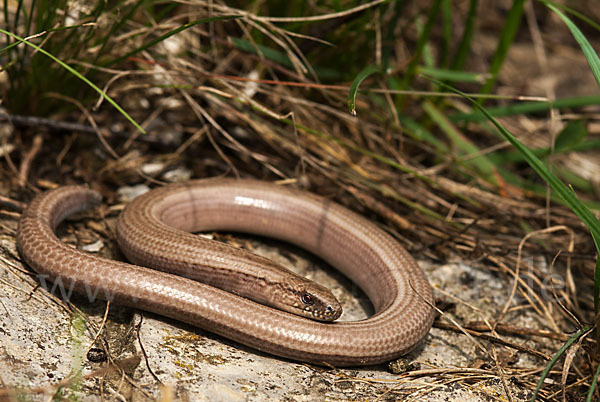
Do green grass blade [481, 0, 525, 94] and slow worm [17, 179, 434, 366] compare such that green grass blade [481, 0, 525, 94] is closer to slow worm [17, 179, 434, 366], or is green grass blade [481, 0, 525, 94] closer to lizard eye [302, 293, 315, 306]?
slow worm [17, 179, 434, 366]


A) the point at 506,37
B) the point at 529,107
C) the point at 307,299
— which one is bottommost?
the point at 307,299

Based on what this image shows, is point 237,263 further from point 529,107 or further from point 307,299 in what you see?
point 529,107

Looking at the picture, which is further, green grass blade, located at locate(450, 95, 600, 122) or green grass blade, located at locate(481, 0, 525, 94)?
green grass blade, located at locate(481, 0, 525, 94)

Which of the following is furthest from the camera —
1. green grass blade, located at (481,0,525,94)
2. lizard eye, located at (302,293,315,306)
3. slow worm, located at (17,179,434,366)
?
green grass blade, located at (481,0,525,94)

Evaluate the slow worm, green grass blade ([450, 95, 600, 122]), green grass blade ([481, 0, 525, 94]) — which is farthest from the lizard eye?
green grass blade ([481, 0, 525, 94])

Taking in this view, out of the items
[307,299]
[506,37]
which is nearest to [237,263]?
[307,299]

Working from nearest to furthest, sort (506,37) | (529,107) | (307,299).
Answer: (307,299), (529,107), (506,37)

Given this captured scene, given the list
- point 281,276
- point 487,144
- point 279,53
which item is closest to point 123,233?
point 281,276

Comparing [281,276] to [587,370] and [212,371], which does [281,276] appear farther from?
[587,370]
